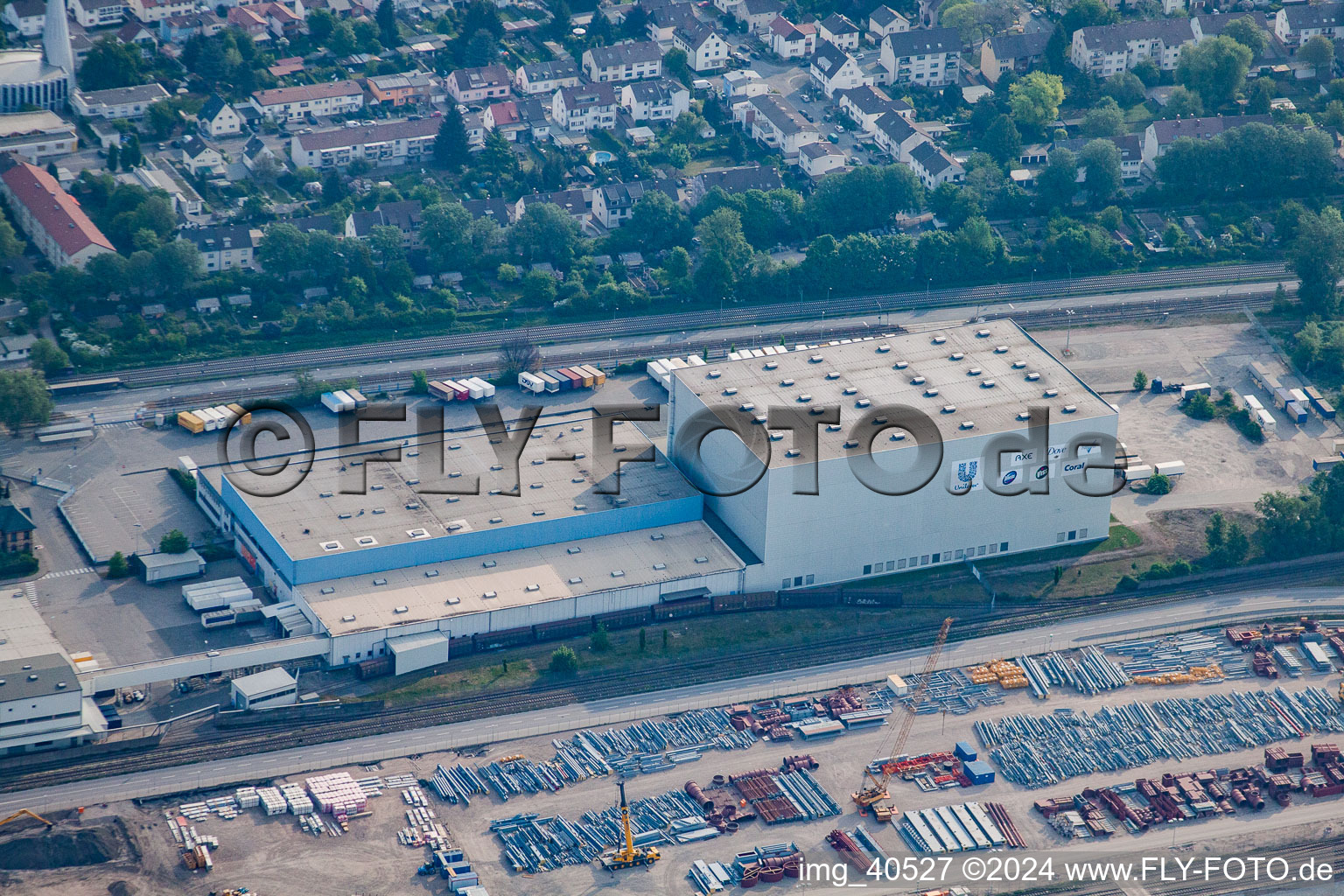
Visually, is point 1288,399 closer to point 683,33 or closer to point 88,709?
point 683,33

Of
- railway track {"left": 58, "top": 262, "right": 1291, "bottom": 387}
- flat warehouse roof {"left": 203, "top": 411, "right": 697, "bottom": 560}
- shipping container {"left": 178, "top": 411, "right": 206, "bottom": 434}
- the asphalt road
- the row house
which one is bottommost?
the asphalt road

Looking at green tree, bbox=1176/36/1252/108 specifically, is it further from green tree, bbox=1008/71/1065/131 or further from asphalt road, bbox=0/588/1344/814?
asphalt road, bbox=0/588/1344/814

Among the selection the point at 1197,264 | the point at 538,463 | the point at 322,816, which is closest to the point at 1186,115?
the point at 1197,264

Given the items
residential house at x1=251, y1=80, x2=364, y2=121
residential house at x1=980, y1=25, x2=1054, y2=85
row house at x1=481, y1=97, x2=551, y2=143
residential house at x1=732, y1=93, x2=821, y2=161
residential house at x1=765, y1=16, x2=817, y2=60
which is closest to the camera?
residential house at x1=732, y1=93, x2=821, y2=161

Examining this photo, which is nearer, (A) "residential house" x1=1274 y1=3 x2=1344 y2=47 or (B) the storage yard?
(B) the storage yard

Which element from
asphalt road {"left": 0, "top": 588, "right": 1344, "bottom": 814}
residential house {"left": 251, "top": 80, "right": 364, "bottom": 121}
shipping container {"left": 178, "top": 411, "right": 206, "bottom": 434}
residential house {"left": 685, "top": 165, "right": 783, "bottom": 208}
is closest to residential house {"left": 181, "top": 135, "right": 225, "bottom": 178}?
residential house {"left": 251, "top": 80, "right": 364, "bottom": 121}

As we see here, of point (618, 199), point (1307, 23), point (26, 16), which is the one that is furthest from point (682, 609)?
point (1307, 23)

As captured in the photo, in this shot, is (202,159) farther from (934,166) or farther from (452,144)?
(934,166)
